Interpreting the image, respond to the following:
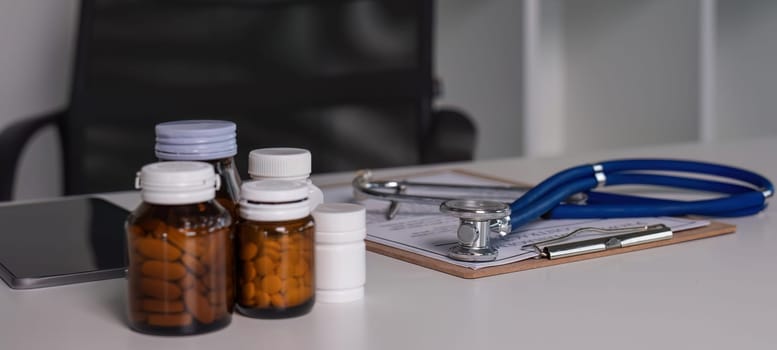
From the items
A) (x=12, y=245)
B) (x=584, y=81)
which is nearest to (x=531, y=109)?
(x=584, y=81)

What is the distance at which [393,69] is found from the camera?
6.15ft

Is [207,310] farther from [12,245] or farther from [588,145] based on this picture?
[588,145]

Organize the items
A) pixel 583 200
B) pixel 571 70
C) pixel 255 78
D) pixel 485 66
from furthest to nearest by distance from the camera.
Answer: pixel 571 70, pixel 485 66, pixel 255 78, pixel 583 200

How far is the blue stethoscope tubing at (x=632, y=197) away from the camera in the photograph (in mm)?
858

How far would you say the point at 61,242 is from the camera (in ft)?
2.60

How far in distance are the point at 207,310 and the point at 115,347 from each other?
0.05m

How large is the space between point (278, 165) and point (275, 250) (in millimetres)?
81

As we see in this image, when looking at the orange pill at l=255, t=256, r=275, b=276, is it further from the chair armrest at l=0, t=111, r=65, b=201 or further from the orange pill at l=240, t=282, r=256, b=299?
the chair armrest at l=0, t=111, r=65, b=201

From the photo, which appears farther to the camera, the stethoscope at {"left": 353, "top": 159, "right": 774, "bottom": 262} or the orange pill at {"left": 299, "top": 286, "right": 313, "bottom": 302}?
the stethoscope at {"left": 353, "top": 159, "right": 774, "bottom": 262}

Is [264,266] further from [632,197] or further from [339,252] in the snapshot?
[632,197]

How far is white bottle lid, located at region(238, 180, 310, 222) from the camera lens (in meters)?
0.58

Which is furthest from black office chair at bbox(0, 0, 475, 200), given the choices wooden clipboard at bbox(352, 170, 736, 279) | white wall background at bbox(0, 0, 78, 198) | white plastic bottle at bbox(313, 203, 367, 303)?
white plastic bottle at bbox(313, 203, 367, 303)

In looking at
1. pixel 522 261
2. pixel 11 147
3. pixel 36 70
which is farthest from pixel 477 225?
pixel 36 70

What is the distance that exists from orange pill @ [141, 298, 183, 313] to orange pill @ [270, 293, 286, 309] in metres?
0.06
